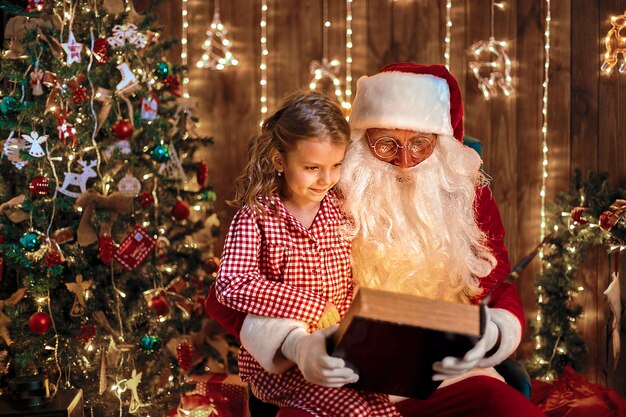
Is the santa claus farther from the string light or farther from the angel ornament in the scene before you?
the string light

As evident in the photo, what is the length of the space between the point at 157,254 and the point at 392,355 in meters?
2.09

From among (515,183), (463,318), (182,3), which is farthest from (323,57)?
(463,318)

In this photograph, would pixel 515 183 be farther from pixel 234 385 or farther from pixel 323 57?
pixel 234 385

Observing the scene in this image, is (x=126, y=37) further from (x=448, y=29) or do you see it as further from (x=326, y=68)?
(x=448, y=29)

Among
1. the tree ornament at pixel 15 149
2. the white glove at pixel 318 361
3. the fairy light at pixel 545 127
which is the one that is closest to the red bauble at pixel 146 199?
the tree ornament at pixel 15 149

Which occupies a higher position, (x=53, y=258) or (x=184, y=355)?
(x=53, y=258)

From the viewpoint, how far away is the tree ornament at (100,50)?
3.43 metres

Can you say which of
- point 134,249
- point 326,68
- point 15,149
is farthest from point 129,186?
point 326,68

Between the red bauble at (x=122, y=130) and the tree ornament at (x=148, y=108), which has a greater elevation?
the tree ornament at (x=148, y=108)

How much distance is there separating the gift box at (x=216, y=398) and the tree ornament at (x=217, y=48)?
1.74m

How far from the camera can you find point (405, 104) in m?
2.52

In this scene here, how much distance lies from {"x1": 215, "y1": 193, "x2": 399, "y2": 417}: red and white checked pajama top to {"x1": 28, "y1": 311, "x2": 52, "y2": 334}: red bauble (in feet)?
4.10

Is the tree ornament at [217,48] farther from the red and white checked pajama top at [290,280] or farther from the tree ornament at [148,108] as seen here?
the red and white checked pajama top at [290,280]

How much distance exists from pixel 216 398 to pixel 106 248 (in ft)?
3.56
